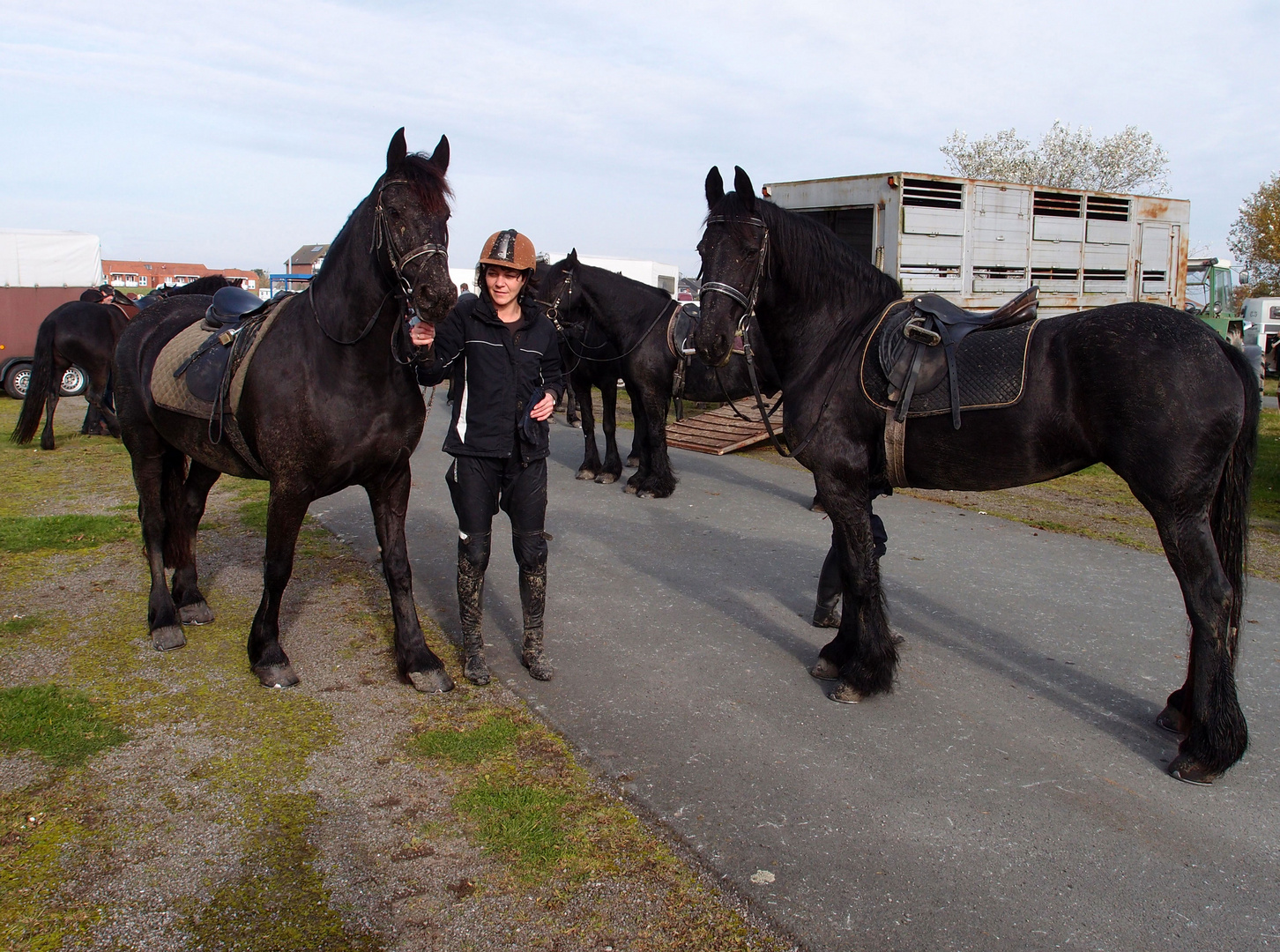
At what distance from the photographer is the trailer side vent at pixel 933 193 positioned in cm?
1170

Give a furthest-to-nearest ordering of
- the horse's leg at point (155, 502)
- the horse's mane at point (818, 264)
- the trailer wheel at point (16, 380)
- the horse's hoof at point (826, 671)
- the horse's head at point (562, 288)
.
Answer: the trailer wheel at point (16, 380) → the horse's head at point (562, 288) → the horse's leg at point (155, 502) → the horse's hoof at point (826, 671) → the horse's mane at point (818, 264)

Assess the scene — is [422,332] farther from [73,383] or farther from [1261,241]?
[1261,241]

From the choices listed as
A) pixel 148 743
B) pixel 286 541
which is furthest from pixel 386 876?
pixel 286 541

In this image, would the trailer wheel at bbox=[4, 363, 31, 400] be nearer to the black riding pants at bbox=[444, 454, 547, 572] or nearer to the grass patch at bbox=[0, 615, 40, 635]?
the grass patch at bbox=[0, 615, 40, 635]

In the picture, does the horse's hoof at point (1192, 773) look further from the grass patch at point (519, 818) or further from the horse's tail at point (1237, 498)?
the grass patch at point (519, 818)

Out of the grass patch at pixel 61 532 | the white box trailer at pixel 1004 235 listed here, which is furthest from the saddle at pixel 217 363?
the white box trailer at pixel 1004 235

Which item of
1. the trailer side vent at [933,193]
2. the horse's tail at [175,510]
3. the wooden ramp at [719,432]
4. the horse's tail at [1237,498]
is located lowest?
the wooden ramp at [719,432]

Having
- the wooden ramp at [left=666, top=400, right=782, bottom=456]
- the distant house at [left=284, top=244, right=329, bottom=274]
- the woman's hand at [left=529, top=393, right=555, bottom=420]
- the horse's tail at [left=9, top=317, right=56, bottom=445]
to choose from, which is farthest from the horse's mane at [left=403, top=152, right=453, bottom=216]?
the distant house at [left=284, top=244, right=329, bottom=274]

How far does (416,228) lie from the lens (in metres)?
3.57

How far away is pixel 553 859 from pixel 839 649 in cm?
206

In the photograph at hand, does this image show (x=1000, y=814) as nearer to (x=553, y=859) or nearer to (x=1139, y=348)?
(x=553, y=859)

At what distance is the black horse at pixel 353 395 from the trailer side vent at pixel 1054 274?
1185 cm

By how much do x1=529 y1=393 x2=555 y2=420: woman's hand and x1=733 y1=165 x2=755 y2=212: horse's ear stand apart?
1338 millimetres

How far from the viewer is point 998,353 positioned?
12.5 feet
